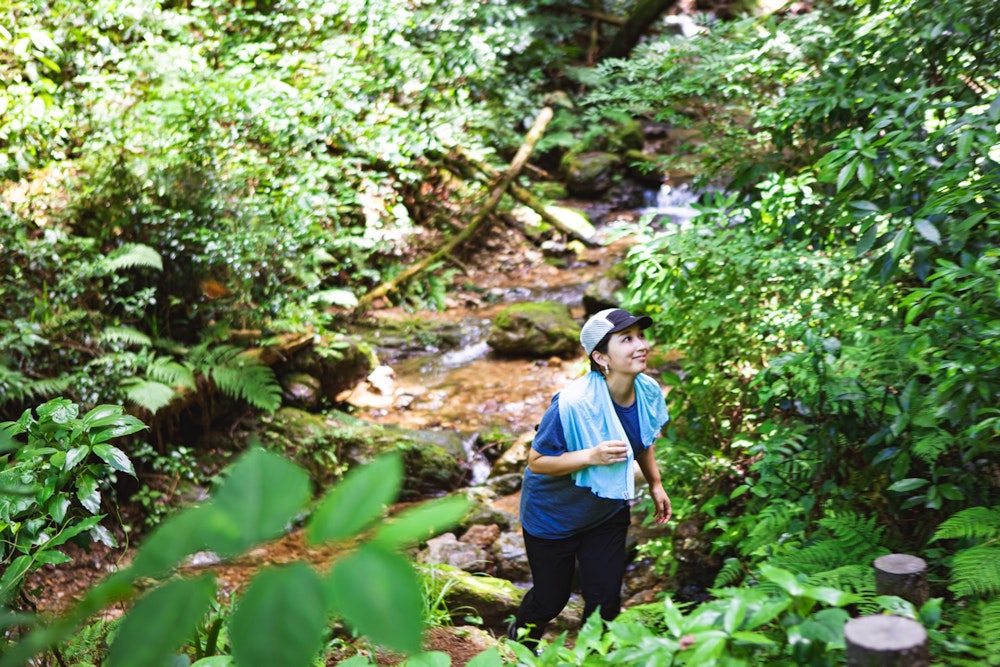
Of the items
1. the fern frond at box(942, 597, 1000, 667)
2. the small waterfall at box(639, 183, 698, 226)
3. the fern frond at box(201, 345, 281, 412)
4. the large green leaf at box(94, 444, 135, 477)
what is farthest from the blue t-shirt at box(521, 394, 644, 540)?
the small waterfall at box(639, 183, 698, 226)

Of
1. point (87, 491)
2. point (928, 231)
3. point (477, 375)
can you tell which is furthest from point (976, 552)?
point (477, 375)

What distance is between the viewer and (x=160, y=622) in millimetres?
625

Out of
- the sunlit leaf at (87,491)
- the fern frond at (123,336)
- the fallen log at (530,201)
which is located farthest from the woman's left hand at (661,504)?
the fallen log at (530,201)

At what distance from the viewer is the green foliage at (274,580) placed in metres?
0.61

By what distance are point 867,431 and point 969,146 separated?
1396mm

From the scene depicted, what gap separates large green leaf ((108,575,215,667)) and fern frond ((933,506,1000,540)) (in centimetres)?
265

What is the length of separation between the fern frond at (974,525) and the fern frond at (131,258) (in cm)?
563

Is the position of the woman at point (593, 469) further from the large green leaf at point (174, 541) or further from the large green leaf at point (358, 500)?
the large green leaf at point (174, 541)

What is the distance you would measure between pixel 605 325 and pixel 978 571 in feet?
5.76

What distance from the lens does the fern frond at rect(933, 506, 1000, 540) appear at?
8.26 feet

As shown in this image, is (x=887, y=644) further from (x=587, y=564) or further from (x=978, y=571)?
(x=587, y=564)

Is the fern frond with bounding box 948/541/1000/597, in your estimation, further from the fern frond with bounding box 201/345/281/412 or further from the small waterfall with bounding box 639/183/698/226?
the small waterfall with bounding box 639/183/698/226

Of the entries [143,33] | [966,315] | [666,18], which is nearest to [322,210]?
[143,33]

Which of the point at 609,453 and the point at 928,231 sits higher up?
the point at 928,231
